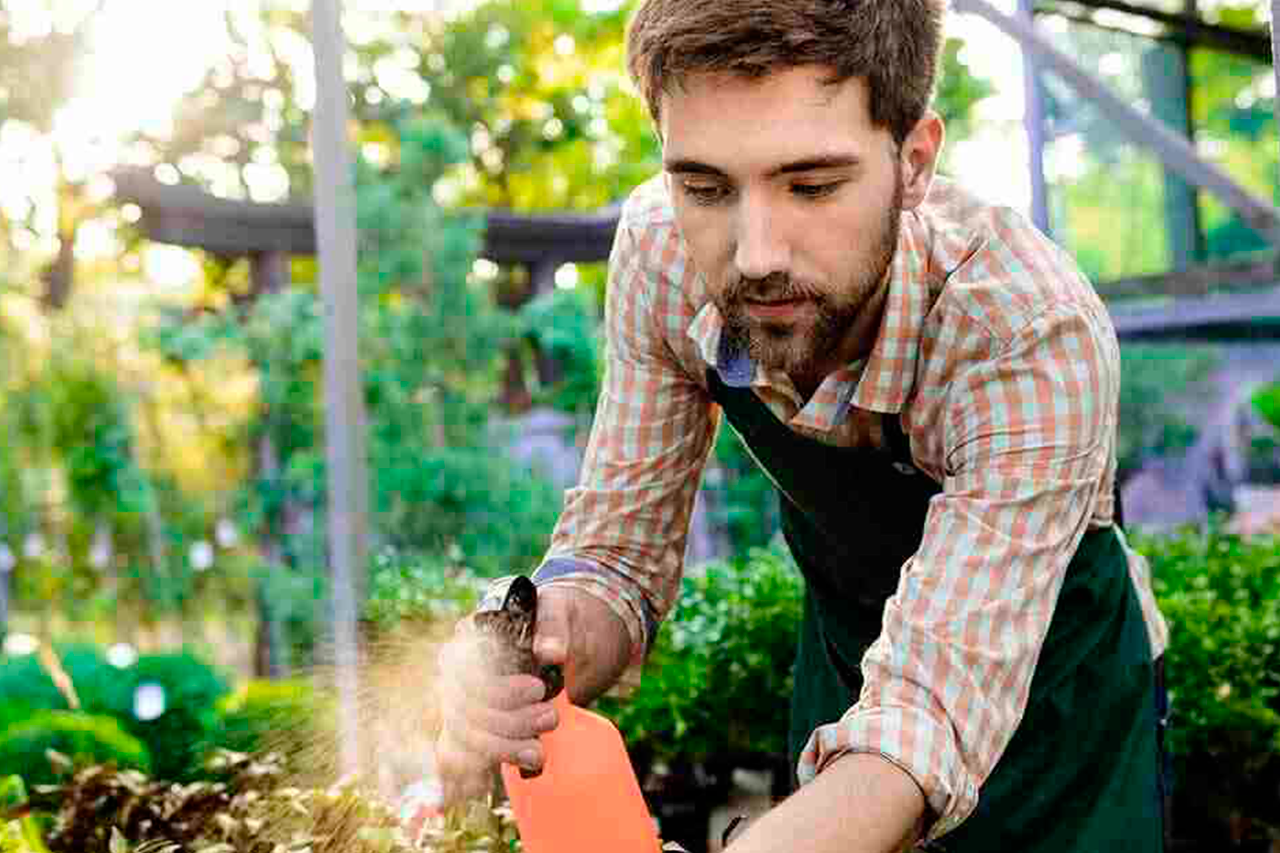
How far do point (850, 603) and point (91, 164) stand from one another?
655cm

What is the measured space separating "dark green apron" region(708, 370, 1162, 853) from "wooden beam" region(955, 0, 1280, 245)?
7.42ft

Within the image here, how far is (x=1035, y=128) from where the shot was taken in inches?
180

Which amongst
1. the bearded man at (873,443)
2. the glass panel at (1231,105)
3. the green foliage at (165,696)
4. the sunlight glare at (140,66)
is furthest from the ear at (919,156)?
the sunlight glare at (140,66)

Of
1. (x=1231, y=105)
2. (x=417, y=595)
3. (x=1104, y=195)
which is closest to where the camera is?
(x=417, y=595)

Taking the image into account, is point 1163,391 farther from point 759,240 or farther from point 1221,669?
point 759,240

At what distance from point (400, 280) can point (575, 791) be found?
15.8 ft

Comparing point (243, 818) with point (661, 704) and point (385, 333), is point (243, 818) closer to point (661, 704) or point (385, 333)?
point (661, 704)

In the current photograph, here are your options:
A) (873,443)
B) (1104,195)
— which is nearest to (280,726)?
(873,443)

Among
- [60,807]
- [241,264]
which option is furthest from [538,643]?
[241,264]

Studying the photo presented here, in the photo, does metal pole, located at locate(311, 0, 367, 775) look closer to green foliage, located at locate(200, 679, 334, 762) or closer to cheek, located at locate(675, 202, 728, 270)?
green foliage, located at locate(200, 679, 334, 762)

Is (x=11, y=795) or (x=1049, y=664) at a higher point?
(x=1049, y=664)

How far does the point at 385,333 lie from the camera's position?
581cm

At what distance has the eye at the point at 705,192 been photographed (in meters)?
1.27

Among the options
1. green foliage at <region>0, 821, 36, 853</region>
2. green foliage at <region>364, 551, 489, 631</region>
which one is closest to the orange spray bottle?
green foliage at <region>0, 821, 36, 853</region>
